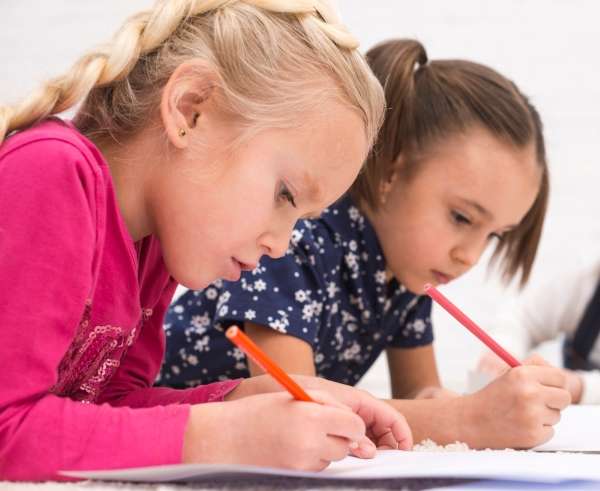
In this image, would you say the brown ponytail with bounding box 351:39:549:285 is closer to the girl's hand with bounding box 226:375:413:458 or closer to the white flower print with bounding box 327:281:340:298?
the white flower print with bounding box 327:281:340:298

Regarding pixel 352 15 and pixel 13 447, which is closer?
pixel 13 447

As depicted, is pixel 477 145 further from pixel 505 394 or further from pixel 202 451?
pixel 202 451

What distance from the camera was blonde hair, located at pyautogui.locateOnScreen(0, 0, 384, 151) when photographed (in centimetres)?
67

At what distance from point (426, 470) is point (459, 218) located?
52 cm

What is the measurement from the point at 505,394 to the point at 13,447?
42 cm

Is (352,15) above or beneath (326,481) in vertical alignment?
above

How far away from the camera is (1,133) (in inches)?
24.7

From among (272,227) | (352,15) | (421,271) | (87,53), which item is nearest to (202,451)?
(272,227)

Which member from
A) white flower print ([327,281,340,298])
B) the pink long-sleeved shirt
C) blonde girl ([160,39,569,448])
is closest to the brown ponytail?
blonde girl ([160,39,569,448])

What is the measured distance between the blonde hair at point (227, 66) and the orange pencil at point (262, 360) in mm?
198

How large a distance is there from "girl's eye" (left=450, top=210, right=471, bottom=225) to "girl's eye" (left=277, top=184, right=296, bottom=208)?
0.36m

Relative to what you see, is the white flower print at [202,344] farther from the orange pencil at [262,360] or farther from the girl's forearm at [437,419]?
the orange pencil at [262,360]

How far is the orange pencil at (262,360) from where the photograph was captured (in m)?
0.50

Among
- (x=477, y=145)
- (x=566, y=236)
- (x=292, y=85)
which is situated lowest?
(x=566, y=236)
